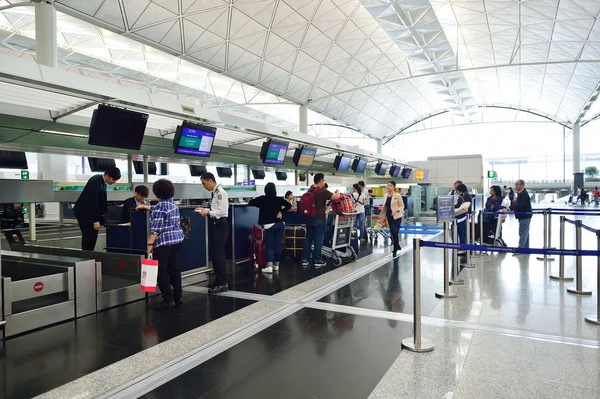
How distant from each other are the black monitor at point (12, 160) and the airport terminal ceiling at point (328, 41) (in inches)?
171

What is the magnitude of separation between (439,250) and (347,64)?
52.1 feet

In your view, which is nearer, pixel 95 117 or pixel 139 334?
pixel 139 334

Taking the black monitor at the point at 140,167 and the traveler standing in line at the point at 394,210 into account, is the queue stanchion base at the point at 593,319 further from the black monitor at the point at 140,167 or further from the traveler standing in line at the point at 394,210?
the black monitor at the point at 140,167

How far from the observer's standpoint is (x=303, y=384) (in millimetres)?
3172

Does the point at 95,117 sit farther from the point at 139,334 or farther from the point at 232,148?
the point at 232,148

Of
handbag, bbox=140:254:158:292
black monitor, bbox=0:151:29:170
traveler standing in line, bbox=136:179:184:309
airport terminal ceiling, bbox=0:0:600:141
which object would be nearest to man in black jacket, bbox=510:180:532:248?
traveler standing in line, bbox=136:179:184:309

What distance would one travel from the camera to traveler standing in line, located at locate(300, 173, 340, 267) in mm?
8086

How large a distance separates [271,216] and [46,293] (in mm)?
3867

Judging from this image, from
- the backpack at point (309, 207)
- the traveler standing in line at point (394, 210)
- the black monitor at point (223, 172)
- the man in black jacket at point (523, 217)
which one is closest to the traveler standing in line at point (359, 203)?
the traveler standing in line at point (394, 210)

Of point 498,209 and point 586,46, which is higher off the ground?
point 586,46

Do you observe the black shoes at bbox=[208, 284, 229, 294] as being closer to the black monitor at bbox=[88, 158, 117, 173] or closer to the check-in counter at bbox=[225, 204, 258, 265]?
the check-in counter at bbox=[225, 204, 258, 265]

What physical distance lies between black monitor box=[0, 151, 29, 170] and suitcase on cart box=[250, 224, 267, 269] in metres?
7.47

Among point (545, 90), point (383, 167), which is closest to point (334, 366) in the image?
point (383, 167)

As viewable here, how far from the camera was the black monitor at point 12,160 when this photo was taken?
35.3ft
